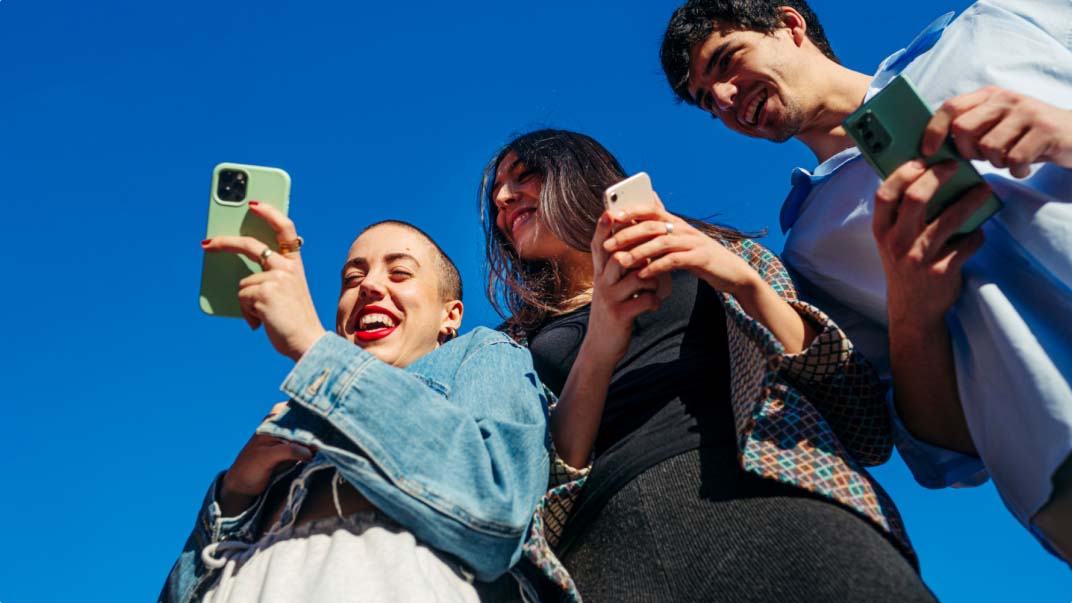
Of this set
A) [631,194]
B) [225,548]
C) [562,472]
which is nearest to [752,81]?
[631,194]

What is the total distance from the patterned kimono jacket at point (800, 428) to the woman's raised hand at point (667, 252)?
142mm

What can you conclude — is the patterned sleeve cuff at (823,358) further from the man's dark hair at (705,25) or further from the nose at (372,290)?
the man's dark hair at (705,25)

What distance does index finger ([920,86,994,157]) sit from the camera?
239cm

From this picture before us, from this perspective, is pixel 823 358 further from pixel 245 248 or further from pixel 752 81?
pixel 752 81

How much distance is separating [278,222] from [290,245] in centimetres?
8

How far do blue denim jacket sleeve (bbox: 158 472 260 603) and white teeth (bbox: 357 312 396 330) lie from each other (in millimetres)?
1021

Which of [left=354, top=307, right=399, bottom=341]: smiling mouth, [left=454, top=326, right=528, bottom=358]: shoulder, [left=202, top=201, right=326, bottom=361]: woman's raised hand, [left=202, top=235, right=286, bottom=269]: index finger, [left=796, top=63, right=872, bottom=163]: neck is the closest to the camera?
[left=202, top=201, right=326, bottom=361]: woman's raised hand

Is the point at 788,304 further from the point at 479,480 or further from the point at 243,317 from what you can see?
the point at 243,317

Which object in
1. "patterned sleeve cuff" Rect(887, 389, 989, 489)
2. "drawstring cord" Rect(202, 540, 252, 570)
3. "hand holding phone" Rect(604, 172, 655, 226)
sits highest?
"hand holding phone" Rect(604, 172, 655, 226)

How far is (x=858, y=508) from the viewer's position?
2355 mm

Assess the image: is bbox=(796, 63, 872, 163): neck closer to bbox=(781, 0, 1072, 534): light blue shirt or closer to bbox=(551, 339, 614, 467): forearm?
bbox=(781, 0, 1072, 534): light blue shirt

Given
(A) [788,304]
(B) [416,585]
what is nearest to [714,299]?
(A) [788,304]

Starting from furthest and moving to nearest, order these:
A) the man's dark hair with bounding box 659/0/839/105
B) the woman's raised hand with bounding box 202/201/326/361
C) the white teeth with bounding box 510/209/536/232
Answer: the man's dark hair with bounding box 659/0/839/105
the white teeth with bounding box 510/209/536/232
the woman's raised hand with bounding box 202/201/326/361

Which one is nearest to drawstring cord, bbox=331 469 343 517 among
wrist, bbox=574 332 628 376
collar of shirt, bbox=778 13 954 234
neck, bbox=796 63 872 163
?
wrist, bbox=574 332 628 376
